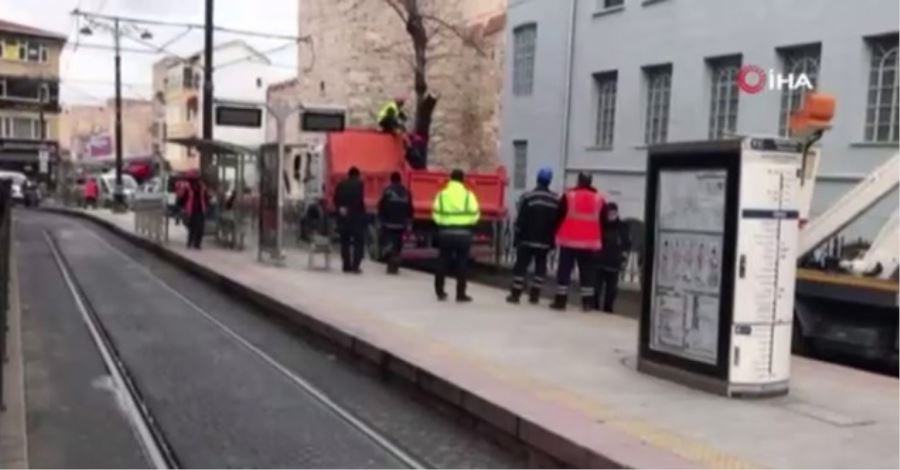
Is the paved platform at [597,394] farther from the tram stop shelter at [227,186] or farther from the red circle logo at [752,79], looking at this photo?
the tram stop shelter at [227,186]

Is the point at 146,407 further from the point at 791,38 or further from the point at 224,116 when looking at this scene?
the point at 791,38

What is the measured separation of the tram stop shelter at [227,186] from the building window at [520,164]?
8.81m

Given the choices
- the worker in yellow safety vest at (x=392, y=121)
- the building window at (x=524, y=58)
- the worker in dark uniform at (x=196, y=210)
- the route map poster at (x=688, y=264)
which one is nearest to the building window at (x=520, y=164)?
the building window at (x=524, y=58)

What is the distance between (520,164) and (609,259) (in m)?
15.7

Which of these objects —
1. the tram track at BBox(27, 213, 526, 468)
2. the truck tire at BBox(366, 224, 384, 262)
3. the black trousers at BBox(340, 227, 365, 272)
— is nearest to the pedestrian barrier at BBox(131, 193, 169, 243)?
the truck tire at BBox(366, 224, 384, 262)

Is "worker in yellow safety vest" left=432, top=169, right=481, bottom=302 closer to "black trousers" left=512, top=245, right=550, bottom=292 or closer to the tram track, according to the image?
"black trousers" left=512, top=245, right=550, bottom=292

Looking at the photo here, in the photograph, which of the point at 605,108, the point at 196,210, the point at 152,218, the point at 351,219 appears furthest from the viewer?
the point at 152,218

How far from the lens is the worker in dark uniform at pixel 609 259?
43.6ft

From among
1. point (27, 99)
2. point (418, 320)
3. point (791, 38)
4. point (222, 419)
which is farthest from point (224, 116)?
point (27, 99)

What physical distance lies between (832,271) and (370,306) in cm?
536

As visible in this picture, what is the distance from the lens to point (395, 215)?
17.5 meters

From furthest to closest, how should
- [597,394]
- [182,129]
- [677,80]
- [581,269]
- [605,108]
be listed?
[182,129], [605,108], [677,80], [581,269], [597,394]

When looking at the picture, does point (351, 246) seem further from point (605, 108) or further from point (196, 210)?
point (605, 108)

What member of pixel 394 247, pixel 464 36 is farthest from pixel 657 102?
pixel 464 36
